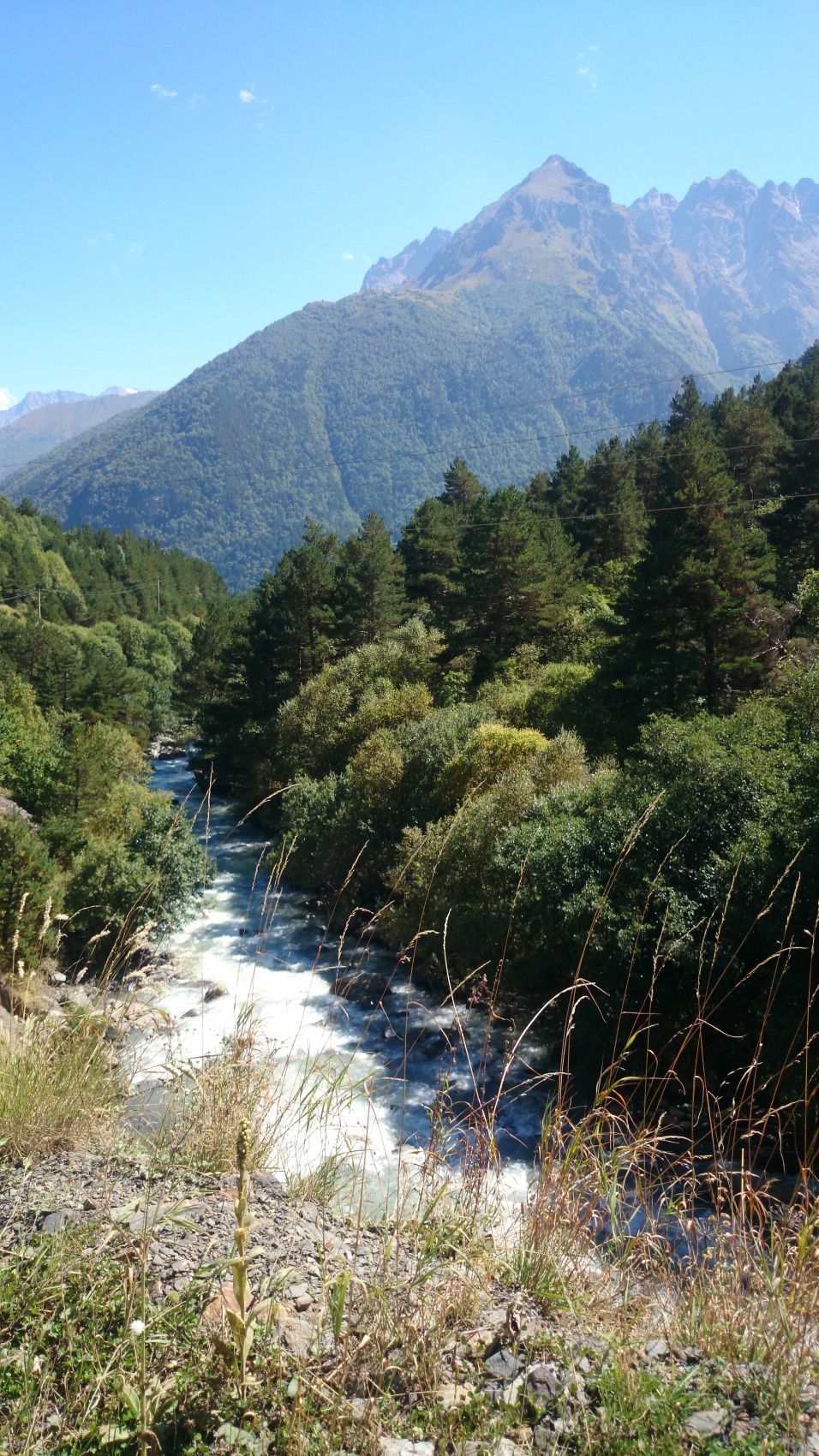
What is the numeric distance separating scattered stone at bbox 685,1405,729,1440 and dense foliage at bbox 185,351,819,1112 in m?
1.04

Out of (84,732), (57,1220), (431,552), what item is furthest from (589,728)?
(84,732)

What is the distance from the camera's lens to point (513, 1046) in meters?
3.37

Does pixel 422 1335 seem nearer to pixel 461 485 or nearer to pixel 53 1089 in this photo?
pixel 53 1089

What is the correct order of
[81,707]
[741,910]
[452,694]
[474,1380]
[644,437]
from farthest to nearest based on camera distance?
[644,437], [81,707], [452,694], [741,910], [474,1380]

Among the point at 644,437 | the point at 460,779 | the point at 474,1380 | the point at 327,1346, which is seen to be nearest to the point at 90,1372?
the point at 327,1346

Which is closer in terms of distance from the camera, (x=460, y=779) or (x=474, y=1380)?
(x=474, y=1380)

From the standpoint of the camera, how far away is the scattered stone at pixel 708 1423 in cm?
205

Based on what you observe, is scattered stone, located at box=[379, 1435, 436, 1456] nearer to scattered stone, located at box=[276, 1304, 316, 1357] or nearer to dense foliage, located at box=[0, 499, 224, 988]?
scattered stone, located at box=[276, 1304, 316, 1357]

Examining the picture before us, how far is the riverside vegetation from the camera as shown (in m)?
2.16

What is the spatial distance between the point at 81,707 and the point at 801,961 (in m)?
42.3

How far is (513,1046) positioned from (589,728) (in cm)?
2132

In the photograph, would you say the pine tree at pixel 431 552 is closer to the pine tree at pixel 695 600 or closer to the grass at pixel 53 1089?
the pine tree at pixel 695 600

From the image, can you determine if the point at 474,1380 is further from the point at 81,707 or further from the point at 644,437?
the point at 644,437

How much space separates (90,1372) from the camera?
6.90ft
